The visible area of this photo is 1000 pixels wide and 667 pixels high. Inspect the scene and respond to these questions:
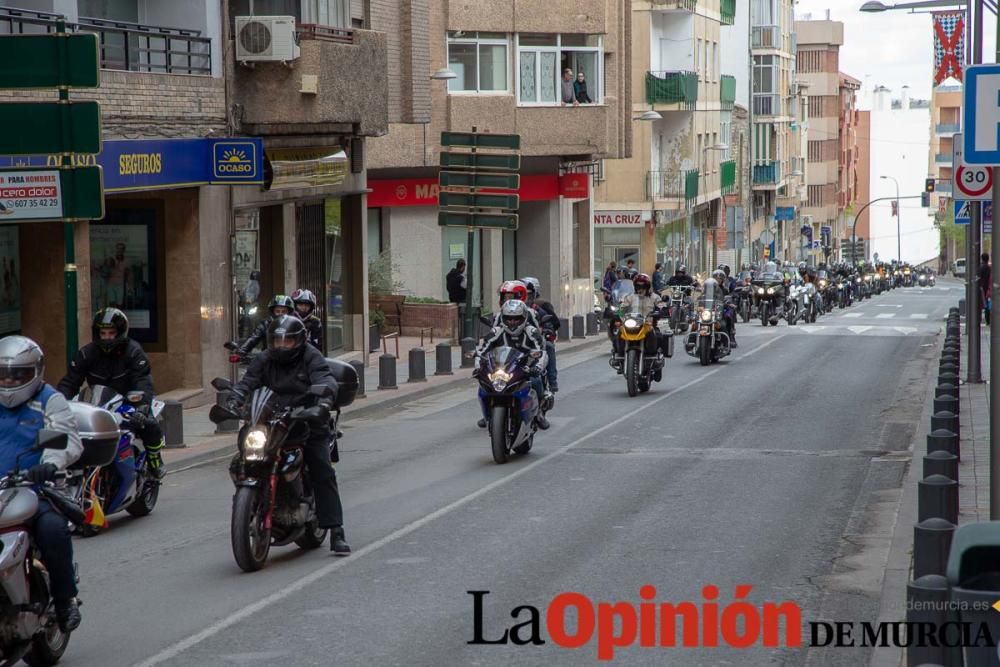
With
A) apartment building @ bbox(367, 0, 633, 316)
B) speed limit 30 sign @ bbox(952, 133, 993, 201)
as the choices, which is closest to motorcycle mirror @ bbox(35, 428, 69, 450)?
speed limit 30 sign @ bbox(952, 133, 993, 201)

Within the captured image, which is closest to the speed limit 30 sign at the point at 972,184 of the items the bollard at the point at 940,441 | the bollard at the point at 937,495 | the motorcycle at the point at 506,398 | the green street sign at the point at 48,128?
the motorcycle at the point at 506,398

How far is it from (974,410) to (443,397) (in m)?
7.92

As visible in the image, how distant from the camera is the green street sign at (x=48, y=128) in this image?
14820 mm

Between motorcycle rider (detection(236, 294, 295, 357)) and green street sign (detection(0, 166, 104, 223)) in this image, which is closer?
green street sign (detection(0, 166, 104, 223))

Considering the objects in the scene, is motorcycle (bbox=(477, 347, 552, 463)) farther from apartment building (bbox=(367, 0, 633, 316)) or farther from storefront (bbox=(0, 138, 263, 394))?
apartment building (bbox=(367, 0, 633, 316))

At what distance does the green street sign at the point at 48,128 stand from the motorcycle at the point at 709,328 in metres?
14.9

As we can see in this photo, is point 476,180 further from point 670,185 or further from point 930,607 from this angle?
point 670,185

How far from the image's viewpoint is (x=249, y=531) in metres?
10.2

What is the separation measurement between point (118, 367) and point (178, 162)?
29.3ft

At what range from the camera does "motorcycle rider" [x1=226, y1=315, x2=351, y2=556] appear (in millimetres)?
10609

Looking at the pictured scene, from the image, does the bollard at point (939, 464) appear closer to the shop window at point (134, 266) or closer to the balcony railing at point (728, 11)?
the shop window at point (134, 266)

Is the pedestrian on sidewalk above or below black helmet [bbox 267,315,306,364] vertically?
below

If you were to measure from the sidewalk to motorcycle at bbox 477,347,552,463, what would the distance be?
10.4 feet

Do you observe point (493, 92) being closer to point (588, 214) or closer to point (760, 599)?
point (588, 214)
